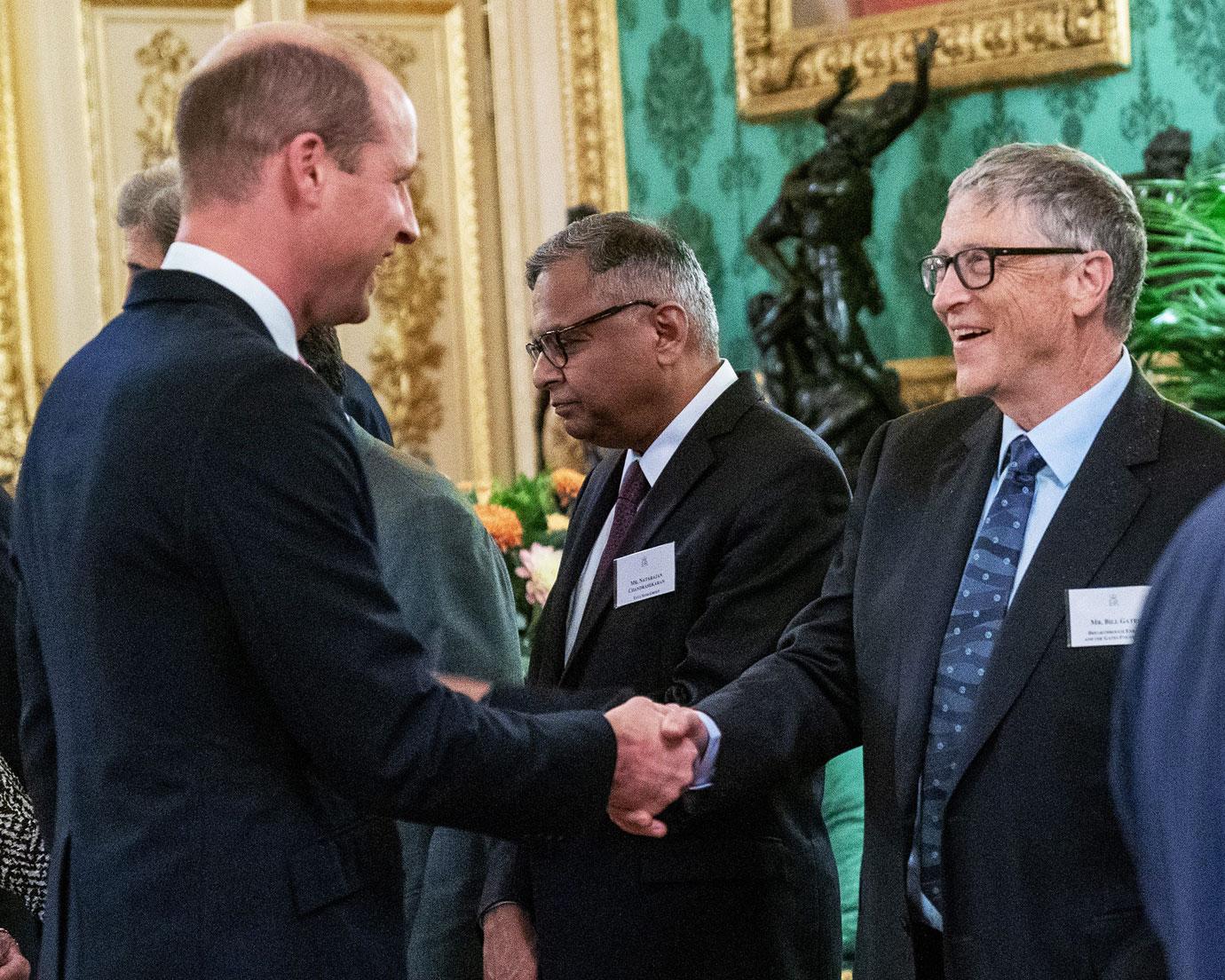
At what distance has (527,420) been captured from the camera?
824 centimetres

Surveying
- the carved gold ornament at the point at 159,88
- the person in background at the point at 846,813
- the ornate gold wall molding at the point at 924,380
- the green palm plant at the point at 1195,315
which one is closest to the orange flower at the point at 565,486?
the person in background at the point at 846,813

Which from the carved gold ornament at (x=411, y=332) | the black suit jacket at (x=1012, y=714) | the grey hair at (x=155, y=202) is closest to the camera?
the black suit jacket at (x=1012, y=714)

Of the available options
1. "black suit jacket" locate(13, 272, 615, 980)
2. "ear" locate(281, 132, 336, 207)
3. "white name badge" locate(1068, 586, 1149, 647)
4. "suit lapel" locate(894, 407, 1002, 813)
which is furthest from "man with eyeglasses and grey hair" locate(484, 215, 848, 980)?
"ear" locate(281, 132, 336, 207)

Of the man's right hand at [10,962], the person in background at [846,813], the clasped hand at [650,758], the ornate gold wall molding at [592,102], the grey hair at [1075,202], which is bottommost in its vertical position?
the person in background at [846,813]

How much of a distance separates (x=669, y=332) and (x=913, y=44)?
4926 mm

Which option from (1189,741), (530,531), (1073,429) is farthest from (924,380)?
(1189,741)

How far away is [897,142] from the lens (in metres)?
7.47

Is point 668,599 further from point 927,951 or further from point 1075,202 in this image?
point 1075,202

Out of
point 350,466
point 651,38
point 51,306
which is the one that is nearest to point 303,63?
point 350,466

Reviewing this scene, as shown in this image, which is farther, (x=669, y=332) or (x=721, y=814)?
(x=669, y=332)

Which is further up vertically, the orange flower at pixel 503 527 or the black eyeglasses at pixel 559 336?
the black eyeglasses at pixel 559 336

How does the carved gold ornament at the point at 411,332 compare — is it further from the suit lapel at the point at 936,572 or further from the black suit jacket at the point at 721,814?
the suit lapel at the point at 936,572

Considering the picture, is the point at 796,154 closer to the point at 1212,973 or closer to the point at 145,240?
the point at 145,240

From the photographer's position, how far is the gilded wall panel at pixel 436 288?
8.16 meters
